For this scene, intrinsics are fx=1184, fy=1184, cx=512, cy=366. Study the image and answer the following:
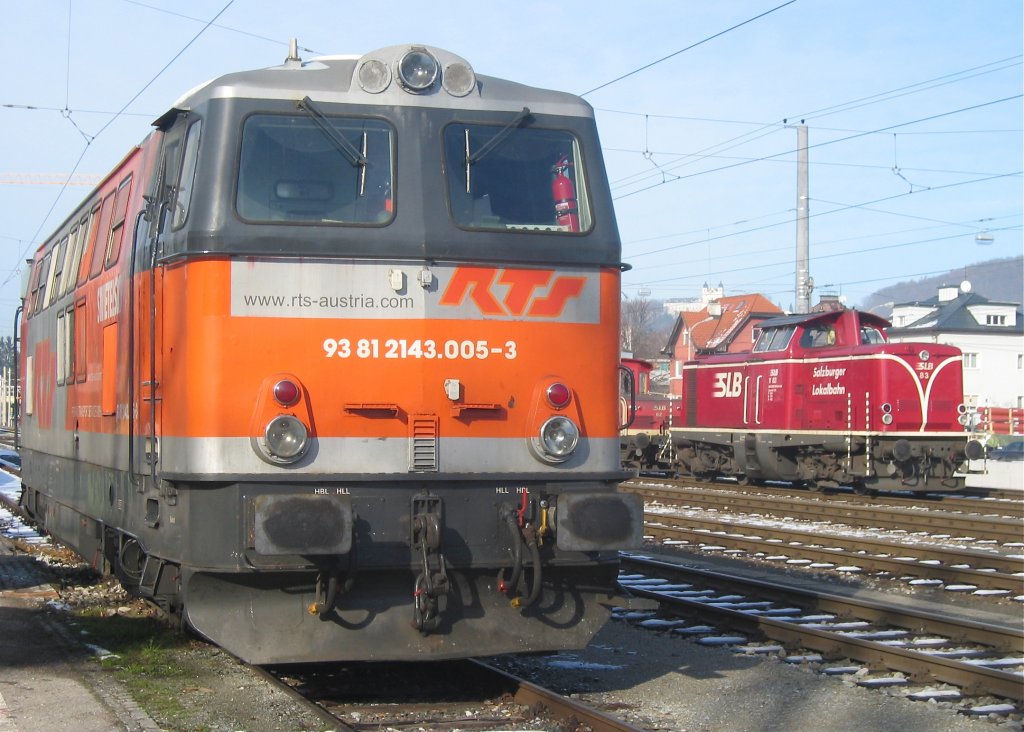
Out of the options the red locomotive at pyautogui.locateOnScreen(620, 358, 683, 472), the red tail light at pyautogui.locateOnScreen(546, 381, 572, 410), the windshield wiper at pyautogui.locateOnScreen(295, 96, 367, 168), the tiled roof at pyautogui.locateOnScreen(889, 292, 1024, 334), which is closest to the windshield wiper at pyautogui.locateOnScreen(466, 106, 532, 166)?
the windshield wiper at pyautogui.locateOnScreen(295, 96, 367, 168)

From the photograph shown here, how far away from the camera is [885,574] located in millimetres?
12250

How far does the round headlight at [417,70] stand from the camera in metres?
6.83

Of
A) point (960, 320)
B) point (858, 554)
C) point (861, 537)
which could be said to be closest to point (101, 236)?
point (858, 554)

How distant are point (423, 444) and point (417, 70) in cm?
217

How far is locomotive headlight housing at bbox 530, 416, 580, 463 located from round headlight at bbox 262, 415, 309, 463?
1.31 metres

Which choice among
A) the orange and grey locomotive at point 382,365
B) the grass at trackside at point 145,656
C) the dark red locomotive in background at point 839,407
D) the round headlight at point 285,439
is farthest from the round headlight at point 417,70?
the dark red locomotive in background at point 839,407

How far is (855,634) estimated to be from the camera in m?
8.91

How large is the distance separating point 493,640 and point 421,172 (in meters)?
2.70

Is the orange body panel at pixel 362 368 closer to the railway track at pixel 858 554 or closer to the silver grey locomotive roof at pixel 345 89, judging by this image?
the silver grey locomotive roof at pixel 345 89

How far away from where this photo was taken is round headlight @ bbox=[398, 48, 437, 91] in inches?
269

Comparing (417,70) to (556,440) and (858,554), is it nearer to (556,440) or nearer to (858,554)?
(556,440)

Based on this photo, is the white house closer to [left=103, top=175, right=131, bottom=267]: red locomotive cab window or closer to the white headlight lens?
[left=103, top=175, right=131, bottom=267]: red locomotive cab window

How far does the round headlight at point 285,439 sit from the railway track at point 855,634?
3894 millimetres

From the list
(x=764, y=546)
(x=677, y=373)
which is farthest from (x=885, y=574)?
(x=677, y=373)
